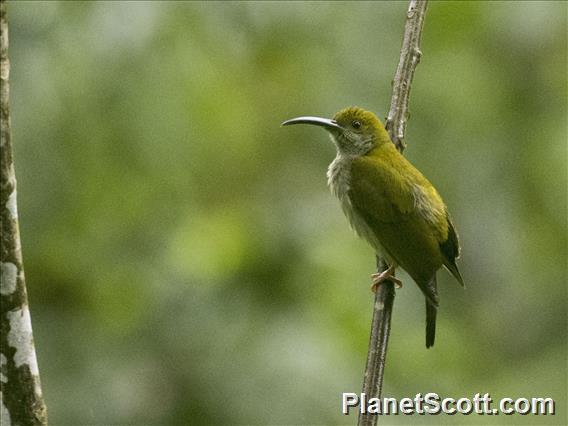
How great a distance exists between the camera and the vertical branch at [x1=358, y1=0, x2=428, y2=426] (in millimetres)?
3516

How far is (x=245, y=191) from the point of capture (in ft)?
24.0

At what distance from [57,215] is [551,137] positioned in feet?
11.3

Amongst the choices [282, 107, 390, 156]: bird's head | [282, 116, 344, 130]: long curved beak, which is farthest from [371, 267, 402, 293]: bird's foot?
[282, 116, 344, 130]: long curved beak

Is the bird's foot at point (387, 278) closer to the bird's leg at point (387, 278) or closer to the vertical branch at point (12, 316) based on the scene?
the bird's leg at point (387, 278)

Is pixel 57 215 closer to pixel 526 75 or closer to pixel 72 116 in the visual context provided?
pixel 72 116

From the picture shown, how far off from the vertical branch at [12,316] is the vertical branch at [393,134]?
1.05 metres

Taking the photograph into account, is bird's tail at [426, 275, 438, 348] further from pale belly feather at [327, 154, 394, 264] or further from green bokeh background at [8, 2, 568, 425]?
green bokeh background at [8, 2, 568, 425]

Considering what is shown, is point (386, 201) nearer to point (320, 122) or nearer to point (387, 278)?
point (320, 122)

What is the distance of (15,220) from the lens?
271cm

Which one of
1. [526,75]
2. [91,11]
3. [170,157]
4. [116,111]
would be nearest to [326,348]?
[170,157]

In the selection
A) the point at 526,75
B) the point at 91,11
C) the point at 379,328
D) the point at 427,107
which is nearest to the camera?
the point at 379,328

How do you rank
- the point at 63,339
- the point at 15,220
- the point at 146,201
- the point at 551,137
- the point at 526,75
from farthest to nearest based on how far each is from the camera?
1. the point at 526,75
2. the point at 551,137
3. the point at 146,201
4. the point at 63,339
5. the point at 15,220

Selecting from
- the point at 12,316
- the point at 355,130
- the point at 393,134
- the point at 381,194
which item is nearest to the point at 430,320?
the point at 381,194

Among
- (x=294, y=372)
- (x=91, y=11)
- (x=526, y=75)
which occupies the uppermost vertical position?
(x=526, y=75)
